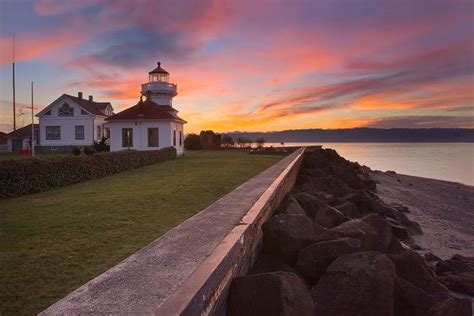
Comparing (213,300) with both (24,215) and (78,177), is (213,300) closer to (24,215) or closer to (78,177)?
(24,215)

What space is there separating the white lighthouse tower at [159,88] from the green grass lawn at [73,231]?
2357cm

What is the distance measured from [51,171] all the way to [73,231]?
6.31m

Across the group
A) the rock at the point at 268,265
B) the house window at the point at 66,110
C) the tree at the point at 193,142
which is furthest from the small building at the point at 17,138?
the rock at the point at 268,265

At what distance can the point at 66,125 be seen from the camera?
37.4 meters

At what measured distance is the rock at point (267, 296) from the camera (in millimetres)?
3545

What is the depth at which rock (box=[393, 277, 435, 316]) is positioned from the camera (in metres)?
4.58

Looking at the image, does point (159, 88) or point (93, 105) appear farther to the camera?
point (93, 105)

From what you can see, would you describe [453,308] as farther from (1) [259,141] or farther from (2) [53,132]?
(1) [259,141]

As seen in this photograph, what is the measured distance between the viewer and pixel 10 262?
447 cm

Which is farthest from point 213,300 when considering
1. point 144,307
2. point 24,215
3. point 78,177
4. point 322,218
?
point 78,177

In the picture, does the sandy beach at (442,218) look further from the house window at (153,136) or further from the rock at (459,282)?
the house window at (153,136)

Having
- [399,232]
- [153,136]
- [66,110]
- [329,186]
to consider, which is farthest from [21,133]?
[399,232]

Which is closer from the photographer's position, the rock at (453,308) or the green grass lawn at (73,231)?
the green grass lawn at (73,231)

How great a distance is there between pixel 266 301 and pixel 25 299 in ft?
6.91
